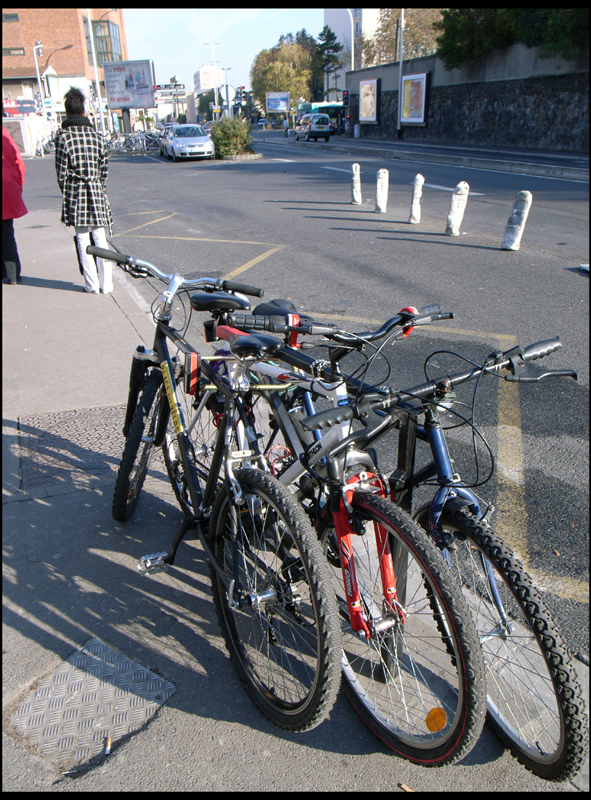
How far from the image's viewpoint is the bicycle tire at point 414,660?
1785 mm

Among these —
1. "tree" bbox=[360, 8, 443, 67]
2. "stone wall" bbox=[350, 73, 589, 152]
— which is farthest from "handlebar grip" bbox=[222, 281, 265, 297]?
"tree" bbox=[360, 8, 443, 67]

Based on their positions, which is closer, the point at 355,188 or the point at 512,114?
the point at 355,188

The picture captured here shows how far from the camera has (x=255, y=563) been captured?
2.36m

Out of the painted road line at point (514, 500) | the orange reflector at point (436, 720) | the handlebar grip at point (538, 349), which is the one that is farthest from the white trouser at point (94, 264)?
the orange reflector at point (436, 720)

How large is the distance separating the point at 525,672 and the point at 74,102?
7260 millimetres

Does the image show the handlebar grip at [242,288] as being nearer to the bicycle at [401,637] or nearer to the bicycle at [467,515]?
the bicycle at [401,637]

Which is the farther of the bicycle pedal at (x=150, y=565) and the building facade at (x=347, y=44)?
the building facade at (x=347, y=44)

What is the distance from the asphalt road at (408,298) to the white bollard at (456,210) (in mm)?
325

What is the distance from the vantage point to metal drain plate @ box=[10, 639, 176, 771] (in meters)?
2.16

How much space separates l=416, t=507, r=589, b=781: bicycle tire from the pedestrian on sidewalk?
6.35m

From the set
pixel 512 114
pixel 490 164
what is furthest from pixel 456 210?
pixel 512 114

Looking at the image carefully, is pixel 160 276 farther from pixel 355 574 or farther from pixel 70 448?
pixel 355 574

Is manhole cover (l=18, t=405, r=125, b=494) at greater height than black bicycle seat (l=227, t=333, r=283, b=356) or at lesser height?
lesser

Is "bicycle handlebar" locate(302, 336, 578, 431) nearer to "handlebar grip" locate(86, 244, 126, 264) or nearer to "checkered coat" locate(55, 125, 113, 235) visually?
"handlebar grip" locate(86, 244, 126, 264)
